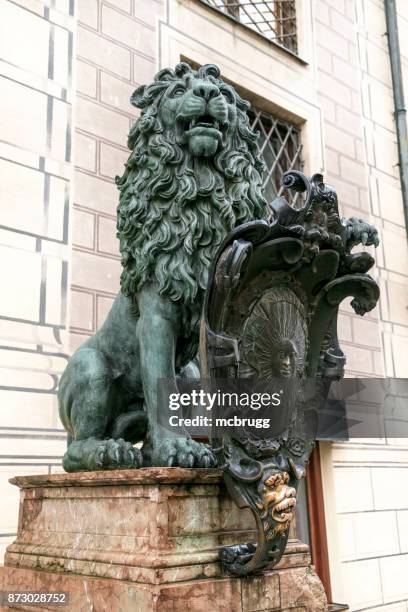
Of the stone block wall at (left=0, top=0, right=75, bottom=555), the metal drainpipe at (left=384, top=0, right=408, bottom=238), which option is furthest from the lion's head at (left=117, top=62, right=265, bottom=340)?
the metal drainpipe at (left=384, top=0, right=408, bottom=238)

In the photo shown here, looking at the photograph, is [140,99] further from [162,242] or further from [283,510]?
[283,510]

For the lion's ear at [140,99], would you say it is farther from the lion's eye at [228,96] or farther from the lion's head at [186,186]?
the lion's eye at [228,96]

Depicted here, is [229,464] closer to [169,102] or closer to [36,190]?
[169,102]

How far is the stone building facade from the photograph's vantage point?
388 cm

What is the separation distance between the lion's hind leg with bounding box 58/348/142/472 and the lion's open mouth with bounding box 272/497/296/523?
0.68m

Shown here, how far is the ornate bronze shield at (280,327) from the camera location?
1.83 metres

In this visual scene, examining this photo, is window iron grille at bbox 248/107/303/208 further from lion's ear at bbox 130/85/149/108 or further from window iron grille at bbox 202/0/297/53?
lion's ear at bbox 130/85/149/108

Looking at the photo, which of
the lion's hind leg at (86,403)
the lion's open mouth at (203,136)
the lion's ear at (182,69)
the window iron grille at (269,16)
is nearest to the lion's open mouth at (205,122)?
the lion's open mouth at (203,136)

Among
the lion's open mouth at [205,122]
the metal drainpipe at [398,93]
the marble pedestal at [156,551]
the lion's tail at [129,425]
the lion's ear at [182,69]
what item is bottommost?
the marble pedestal at [156,551]

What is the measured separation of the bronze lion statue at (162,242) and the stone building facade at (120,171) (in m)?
1.48

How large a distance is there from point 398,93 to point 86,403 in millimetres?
6250

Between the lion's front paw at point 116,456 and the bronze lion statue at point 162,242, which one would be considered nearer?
the lion's front paw at point 116,456

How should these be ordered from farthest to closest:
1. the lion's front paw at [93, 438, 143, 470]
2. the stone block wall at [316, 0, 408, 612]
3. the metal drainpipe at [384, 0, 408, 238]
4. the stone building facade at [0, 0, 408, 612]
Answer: the metal drainpipe at [384, 0, 408, 238]
the stone block wall at [316, 0, 408, 612]
the stone building facade at [0, 0, 408, 612]
the lion's front paw at [93, 438, 143, 470]

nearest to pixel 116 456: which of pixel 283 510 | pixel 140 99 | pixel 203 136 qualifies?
pixel 283 510
